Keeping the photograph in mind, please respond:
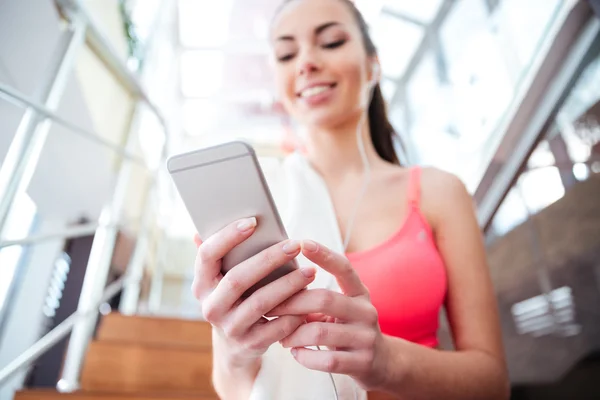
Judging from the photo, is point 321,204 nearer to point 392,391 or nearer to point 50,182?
point 392,391

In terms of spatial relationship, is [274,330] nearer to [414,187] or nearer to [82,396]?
[414,187]

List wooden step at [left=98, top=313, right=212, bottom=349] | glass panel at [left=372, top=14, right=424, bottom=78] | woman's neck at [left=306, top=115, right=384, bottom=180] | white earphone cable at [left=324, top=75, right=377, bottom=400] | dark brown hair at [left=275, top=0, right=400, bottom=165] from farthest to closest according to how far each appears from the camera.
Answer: glass panel at [left=372, top=14, right=424, bottom=78]
wooden step at [left=98, top=313, right=212, bottom=349]
dark brown hair at [left=275, top=0, right=400, bottom=165]
woman's neck at [left=306, top=115, right=384, bottom=180]
white earphone cable at [left=324, top=75, right=377, bottom=400]

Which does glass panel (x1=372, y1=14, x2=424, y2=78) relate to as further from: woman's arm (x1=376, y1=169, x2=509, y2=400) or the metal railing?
woman's arm (x1=376, y1=169, x2=509, y2=400)

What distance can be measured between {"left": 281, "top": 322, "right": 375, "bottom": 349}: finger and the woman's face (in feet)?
1.50

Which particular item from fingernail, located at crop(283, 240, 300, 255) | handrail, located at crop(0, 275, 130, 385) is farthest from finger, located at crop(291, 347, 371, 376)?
handrail, located at crop(0, 275, 130, 385)

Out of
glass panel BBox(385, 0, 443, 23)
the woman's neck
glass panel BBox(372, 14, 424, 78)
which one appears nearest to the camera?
the woman's neck

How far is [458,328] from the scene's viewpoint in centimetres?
60

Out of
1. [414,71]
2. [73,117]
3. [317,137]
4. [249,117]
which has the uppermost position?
[249,117]

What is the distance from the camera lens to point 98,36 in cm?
102

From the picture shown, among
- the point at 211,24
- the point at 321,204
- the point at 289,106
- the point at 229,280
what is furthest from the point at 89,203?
the point at 211,24

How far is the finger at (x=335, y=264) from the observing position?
35 cm

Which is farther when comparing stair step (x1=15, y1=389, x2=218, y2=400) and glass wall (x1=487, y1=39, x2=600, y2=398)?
glass wall (x1=487, y1=39, x2=600, y2=398)

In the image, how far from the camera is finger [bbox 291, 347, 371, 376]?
1.16 ft

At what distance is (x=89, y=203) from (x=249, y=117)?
9.23ft
